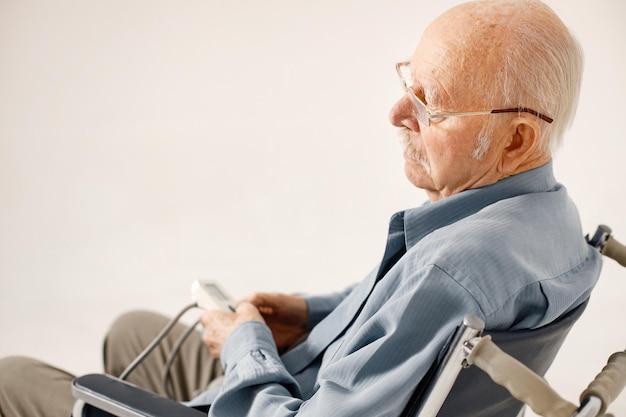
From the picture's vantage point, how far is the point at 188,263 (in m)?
3.42

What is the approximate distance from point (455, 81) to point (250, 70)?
9.41 feet

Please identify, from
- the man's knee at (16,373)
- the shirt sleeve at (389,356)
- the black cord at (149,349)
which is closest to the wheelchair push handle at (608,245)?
the shirt sleeve at (389,356)

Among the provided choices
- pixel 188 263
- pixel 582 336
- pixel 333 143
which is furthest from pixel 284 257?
pixel 582 336

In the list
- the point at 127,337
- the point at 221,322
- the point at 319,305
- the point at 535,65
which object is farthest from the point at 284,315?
the point at 535,65

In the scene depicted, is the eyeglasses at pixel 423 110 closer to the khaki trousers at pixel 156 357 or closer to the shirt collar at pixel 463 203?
the shirt collar at pixel 463 203

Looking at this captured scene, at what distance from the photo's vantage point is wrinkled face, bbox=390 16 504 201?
1363 millimetres

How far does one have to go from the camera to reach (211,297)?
1816 mm

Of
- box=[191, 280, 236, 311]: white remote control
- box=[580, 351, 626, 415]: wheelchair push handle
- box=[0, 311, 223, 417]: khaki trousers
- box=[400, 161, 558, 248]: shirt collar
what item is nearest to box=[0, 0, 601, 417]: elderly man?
box=[400, 161, 558, 248]: shirt collar

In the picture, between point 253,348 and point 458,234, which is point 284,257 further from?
point 458,234

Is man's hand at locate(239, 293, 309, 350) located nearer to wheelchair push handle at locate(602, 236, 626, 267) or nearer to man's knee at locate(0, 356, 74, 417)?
man's knee at locate(0, 356, 74, 417)

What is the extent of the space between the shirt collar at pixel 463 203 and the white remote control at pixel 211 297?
546 millimetres

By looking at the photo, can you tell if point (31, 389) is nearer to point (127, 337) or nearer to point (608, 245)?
point (127, 337)

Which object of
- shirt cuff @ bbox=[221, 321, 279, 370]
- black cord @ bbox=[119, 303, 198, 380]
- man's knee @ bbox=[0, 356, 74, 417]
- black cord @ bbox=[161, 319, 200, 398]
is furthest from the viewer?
black cord @ bbox=[161, 319, 200, 398]

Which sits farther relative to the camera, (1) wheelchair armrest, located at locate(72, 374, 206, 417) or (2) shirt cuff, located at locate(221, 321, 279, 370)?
(2) shirt cuff, located at locate(221, 321, 279, 370)
